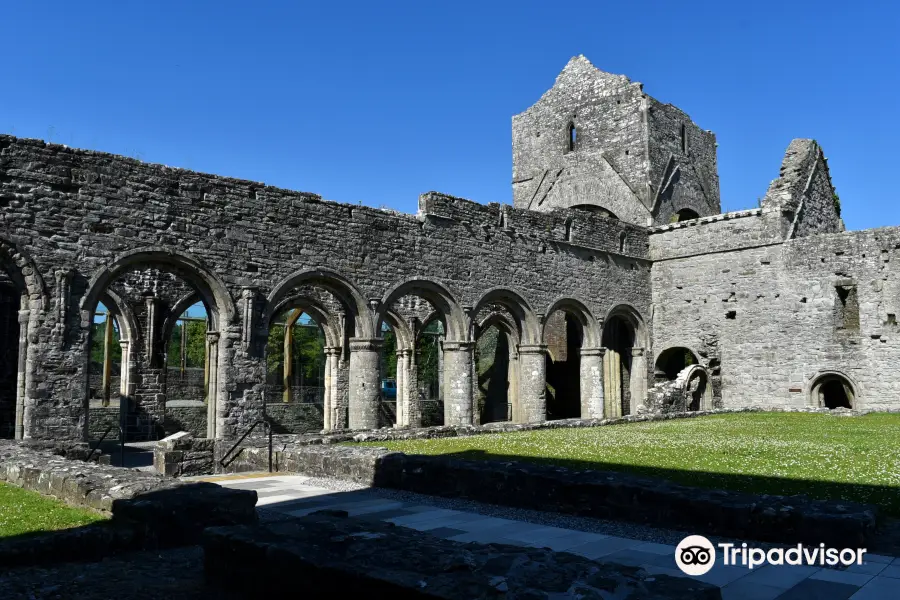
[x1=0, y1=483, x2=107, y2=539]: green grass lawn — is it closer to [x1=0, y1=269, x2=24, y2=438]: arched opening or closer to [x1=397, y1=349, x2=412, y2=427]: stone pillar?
[x1=0, y1=269, x2=24, y2=438]: arched opening

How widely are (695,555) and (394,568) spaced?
2.44 m

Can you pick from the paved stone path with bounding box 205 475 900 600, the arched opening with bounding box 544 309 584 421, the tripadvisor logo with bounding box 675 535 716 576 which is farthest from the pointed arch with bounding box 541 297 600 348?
the tripadvisor logo with bounding box 675 535 716 576

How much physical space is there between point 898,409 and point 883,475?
1311 centimetres

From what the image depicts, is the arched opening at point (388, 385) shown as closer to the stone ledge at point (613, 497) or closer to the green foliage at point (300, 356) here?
the green foliage at point (300, 356)

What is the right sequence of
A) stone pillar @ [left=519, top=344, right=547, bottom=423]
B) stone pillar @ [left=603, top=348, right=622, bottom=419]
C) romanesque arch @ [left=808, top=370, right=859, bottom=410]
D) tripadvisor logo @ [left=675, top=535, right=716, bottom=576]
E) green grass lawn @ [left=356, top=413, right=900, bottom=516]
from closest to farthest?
tripadvisor logo @ [left=675, top=535, right=716, bottom=576] → green grass lawn @ [left=356, top=413, right=900, bottom=516] → stone pillar @ [left=519, top=344, right=547, bottom=423] → romanesque arch @ [left=808, top=370, right=859, bottom=410] → stone pillar @ [left=603, top=348, right=622, bottom=419]

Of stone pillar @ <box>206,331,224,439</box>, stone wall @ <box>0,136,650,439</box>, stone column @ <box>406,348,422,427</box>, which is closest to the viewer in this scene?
stone wall @ <box>0,136,650,439</box>

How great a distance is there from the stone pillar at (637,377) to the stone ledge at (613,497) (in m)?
14.9

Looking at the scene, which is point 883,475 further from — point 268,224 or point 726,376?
point 726,376

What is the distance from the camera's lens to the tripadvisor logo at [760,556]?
4.82 m

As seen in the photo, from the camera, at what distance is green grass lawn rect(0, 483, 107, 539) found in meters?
5.54

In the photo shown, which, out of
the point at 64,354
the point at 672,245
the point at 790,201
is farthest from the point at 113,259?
the point at 790,201

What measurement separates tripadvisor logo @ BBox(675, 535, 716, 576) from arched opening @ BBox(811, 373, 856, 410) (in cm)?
1694

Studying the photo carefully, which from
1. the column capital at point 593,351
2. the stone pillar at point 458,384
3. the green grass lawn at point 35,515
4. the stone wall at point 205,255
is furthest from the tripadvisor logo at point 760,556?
the column capital at point 593,351

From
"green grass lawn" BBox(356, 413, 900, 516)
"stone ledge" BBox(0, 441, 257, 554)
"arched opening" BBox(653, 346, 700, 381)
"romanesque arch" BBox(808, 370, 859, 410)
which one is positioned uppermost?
"arched opening" BBox(653, 346, 700, 381)
